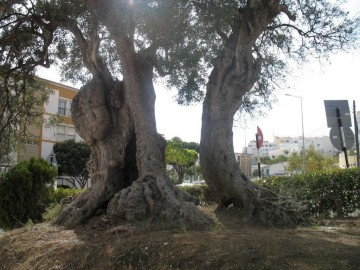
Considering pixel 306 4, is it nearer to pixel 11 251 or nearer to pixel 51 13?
pixel 51 13

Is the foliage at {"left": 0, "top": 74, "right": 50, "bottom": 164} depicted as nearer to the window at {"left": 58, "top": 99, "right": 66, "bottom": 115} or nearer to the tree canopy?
the tree canopy

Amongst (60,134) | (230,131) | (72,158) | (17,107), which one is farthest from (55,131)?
(230,131)

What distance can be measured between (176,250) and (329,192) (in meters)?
7.30

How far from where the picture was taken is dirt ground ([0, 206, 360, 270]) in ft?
15.0

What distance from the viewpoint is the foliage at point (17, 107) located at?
1257 cm

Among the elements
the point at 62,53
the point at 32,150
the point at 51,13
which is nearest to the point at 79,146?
the point at 32,150

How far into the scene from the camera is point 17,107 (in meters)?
13.0

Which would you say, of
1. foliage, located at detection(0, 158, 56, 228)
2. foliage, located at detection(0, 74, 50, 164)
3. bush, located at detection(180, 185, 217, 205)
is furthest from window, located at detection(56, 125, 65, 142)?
bush, located at detection(180, 185, 217, 205)

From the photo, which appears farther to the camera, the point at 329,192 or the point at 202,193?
the point at 202,193

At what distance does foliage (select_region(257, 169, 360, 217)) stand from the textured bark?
212 centimetres

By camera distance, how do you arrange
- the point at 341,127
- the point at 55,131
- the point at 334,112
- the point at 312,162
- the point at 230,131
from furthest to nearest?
the point at 312,162 < the point at 55,131 < the point at 334,112 < the point at 341,127 < the point at 230,131

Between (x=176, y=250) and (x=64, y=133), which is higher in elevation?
(x=64, y=133)

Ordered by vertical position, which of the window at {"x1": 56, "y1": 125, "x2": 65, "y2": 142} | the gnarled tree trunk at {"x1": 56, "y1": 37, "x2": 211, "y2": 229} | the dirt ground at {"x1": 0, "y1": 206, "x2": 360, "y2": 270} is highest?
the window at {"x1": 56, "y1": 125, "x2": 65, "y2": 142}

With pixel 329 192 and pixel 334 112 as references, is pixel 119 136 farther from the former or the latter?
pixel 334 112
